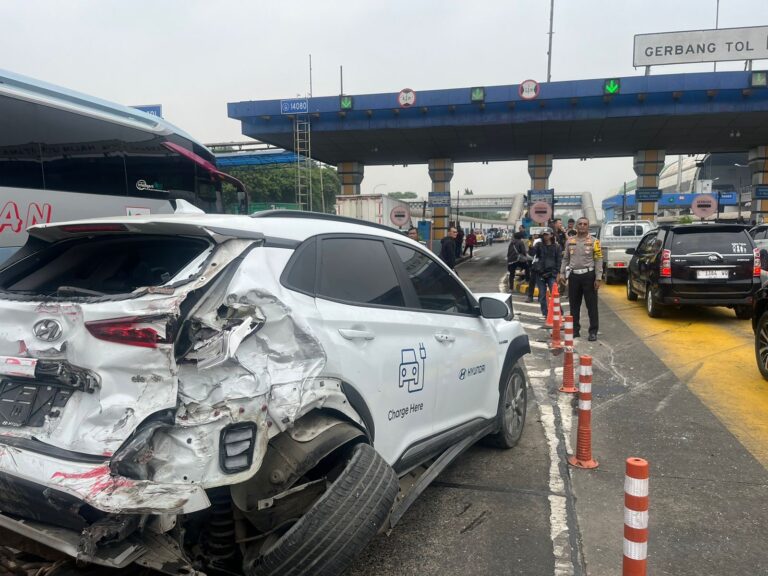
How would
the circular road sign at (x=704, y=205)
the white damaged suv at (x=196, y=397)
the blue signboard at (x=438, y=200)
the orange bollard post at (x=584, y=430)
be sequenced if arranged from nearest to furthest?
the white damaged suv at (x=196, y=397) → the orange bollard post at (x=584, y=430) → the circular road sign at (x=704, y=205) → the blue signboard at (x=438, y=200)

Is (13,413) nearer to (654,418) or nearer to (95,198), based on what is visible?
(654,418)

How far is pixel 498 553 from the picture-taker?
3.20 m

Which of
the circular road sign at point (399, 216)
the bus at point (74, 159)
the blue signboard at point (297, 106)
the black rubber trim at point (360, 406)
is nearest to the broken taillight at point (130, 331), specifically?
the black rubber trim at point (360, 406)

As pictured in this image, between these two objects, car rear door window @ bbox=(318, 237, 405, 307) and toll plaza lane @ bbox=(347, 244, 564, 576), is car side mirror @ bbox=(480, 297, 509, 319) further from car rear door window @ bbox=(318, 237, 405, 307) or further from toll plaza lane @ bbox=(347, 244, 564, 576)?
toll plaza lane @ bbox=(347, 244, 564, 576)

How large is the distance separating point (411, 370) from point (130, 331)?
1485mm

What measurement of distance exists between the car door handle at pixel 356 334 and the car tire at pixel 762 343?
5.62 metres

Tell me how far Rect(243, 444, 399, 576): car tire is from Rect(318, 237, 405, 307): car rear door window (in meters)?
0.82

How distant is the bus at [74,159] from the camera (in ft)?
21.1

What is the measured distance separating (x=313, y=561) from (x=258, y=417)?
0.59m

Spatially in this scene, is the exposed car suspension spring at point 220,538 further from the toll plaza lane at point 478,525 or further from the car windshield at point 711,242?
the car windshield at point 711,242

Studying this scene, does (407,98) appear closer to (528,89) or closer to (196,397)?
(528,89)

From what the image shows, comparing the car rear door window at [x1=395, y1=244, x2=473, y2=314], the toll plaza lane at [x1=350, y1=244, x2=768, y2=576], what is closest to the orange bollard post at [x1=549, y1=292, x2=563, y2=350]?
the toll plaza lane at [x1=350, y1=244, x2=768, y2=576]

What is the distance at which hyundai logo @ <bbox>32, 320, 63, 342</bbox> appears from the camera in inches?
89.1

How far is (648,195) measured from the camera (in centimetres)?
2766
